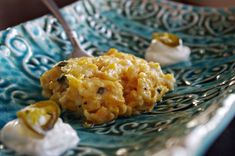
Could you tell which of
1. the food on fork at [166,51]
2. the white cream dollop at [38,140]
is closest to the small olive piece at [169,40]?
the food on fork at [166,51]

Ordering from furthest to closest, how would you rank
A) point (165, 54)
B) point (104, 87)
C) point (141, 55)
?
point (141, 55), point (165, 54), point (104, 87)

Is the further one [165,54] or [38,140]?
[165,54]

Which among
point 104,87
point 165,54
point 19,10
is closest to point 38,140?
point 104,87

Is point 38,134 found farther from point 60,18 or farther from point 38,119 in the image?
point 60,18

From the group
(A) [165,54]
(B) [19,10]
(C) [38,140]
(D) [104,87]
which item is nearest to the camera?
(C) [38,140]

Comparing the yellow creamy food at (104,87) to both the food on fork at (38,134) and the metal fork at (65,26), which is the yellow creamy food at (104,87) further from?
the metal fork at (65,26)

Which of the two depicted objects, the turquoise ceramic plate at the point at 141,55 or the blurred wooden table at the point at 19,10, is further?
the blurred wooden table at the point at 19,10
